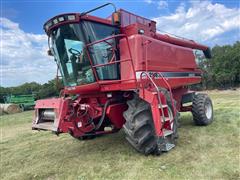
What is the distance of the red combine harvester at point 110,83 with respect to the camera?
4844 mm

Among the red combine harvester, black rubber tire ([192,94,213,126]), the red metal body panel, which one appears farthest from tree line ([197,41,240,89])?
the red combine harvester

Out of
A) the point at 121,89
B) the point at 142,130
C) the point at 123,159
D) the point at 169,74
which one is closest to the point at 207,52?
the point at 169,74

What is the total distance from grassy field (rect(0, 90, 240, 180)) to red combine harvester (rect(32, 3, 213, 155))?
1.41 feet

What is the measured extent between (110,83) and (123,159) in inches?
62.6

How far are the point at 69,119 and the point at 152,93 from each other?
71.9 inches

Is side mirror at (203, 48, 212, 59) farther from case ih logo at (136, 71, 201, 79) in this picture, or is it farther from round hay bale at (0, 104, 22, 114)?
round hay bale at (0, 104, 22, 114)

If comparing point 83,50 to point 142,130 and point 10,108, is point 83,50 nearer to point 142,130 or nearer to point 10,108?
point 142,130

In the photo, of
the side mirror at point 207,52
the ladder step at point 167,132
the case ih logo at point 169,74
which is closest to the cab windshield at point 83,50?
the case ih logo at point 169,74

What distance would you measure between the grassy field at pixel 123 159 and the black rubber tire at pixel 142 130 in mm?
215

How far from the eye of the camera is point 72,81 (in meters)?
5.76

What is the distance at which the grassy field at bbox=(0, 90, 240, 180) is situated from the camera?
163 inches

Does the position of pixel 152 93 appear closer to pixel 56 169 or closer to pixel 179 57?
pixel 56 169

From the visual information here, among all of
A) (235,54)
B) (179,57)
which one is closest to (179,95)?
(179,57)

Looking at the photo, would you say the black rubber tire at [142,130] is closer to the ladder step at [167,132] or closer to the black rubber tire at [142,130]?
the black rubber tire at [142,130]
